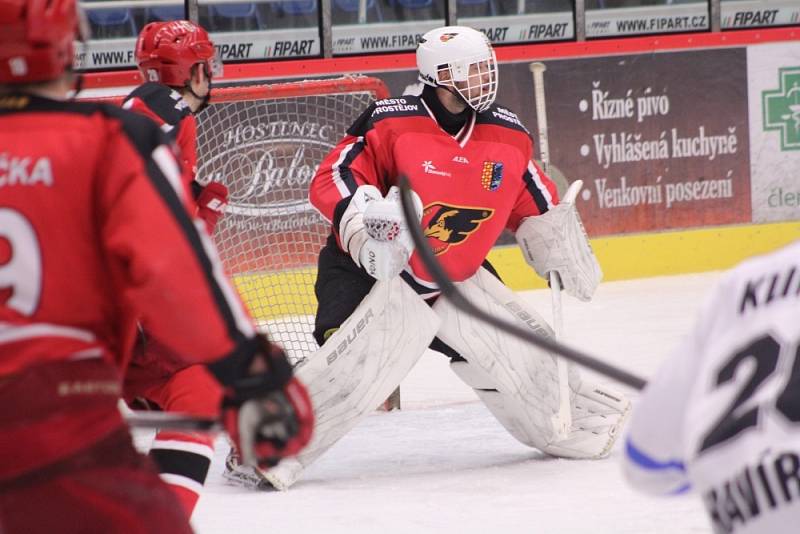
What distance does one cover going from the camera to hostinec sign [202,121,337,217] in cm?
608

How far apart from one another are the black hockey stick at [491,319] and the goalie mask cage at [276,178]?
3.46 metres

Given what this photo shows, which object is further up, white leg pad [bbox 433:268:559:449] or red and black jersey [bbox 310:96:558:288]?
red and black jersey [bbox 310:96:558:288]

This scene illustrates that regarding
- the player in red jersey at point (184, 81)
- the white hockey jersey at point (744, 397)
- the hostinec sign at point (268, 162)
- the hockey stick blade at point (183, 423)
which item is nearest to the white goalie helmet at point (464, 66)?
the player in red jersey at point (184, 81)

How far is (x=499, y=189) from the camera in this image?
420cm

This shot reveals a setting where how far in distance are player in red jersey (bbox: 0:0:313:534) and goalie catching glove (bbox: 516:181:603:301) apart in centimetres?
256

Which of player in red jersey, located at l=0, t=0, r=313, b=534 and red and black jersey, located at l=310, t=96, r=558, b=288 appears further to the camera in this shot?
red and black jersey, located at l=310, t=96, r=558, b=288

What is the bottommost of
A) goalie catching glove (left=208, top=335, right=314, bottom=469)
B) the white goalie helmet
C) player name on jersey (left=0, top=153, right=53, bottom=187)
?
goalie catching glove (left=208, top=335, right=314, bottom=469)

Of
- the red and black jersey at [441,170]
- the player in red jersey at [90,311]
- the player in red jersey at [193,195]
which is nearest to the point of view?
the player in red jersey at [90,311]

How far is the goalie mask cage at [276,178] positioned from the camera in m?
5.68

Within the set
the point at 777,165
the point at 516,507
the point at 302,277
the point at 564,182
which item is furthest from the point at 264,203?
the point at 777,165

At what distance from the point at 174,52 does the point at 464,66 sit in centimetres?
82

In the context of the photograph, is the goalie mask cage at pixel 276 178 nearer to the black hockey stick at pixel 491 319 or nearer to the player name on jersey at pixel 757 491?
the black hockey stick at pixel 491 319

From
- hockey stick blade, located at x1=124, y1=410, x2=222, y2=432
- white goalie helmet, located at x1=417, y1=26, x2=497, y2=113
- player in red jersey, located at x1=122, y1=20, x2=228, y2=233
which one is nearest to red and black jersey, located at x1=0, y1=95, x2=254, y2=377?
hockey stick blade, located at x1=124, y1=410, x2=222, y2=432

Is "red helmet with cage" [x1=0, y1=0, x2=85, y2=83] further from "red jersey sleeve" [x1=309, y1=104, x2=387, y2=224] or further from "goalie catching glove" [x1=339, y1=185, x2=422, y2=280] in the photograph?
"red jersey sleeve" [x1=309, y1=104, x2=387, y2=224]
